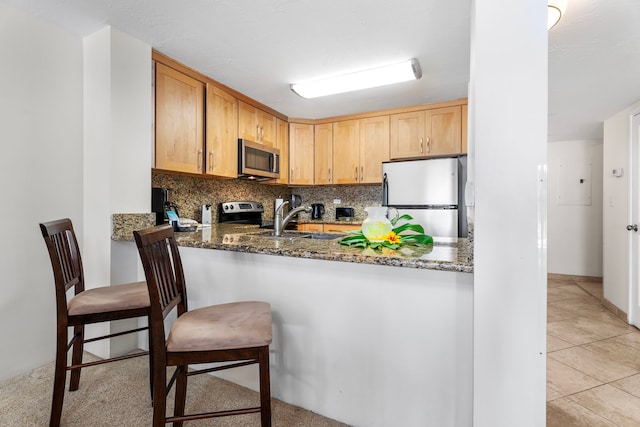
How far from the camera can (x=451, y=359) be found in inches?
48.4

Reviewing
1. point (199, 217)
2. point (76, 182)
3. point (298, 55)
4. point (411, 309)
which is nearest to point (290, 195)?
point (199, 217)

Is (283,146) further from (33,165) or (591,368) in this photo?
(591,368)

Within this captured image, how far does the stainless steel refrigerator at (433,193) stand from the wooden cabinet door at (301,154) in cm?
110

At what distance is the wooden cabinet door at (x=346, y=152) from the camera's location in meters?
3.79

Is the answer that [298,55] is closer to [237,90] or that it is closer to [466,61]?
[237,90]

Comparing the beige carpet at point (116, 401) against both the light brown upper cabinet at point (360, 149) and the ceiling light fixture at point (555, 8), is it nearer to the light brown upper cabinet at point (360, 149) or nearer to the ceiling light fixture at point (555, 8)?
the ceiling light fixture at point (555, 8)

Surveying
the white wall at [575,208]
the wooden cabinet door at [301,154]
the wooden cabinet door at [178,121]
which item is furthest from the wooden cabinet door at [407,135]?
the white wall at [575,208]

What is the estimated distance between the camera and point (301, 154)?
3.99m

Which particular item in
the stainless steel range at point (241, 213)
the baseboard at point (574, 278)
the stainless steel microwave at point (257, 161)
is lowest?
the baseboard at point (574, 278)

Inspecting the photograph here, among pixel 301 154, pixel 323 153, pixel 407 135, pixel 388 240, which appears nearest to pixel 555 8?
pixel 388 240

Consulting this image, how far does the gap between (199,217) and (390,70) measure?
7.33 ft

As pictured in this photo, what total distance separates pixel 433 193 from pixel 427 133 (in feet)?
2.30

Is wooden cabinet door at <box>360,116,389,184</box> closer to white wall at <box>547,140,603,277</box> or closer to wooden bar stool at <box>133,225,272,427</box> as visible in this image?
wooden bar stool at <box>133,225,272,427</box>

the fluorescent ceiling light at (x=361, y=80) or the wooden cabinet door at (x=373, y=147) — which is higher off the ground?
the fluorescent ceiling light at (x=361, y=80)
